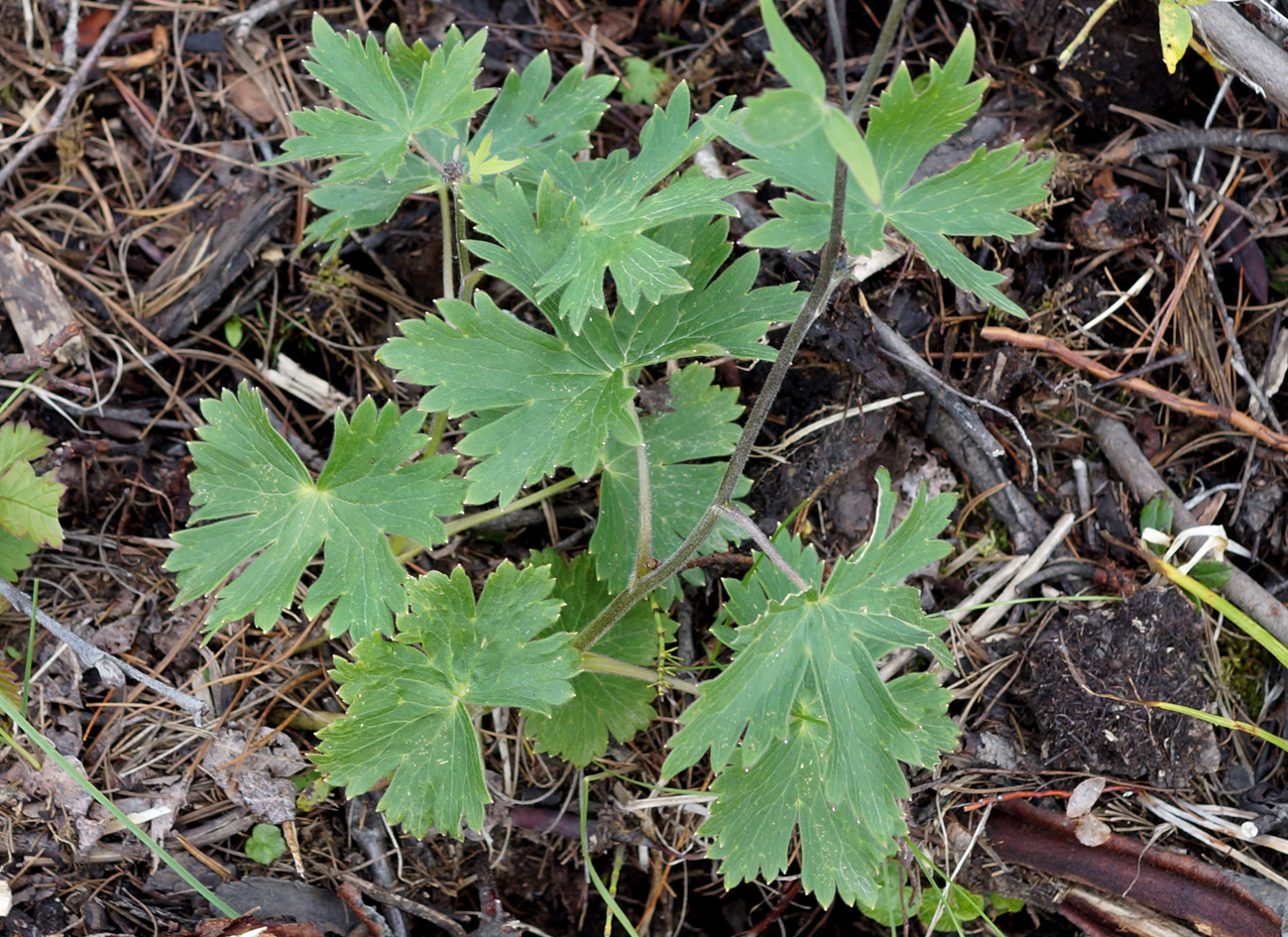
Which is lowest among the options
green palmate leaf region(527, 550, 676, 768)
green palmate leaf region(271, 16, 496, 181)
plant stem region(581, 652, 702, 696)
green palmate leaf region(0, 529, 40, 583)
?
green palmate leaf region(527, 550, 676, 768)

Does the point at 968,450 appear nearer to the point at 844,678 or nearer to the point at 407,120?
the point at 844,678

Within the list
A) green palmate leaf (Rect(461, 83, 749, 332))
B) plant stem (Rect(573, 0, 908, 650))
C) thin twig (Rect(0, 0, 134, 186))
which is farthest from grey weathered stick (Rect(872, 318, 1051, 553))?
thin twig (Rect(0, 0, 134, 186))

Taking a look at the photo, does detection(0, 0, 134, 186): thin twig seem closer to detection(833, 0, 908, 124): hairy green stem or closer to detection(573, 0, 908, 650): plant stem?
detection(573, 0, 908, 650): plant stem

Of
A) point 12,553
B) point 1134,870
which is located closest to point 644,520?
point 1134,870

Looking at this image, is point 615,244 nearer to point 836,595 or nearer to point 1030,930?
point 836,595

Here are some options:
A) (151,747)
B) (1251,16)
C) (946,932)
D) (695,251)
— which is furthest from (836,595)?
(1251,16)

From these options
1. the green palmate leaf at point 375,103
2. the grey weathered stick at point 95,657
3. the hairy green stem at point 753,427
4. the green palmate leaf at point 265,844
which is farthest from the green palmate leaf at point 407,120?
the green palmate leaf at point 265,844
